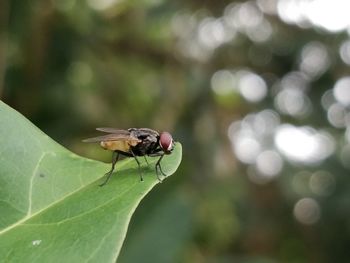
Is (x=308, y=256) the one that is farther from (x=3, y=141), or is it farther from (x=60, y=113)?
(x=3, y=141)

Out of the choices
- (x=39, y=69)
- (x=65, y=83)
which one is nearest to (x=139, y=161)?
(x=39, y=69)

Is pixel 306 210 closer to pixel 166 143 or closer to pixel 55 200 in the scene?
pixel 166 143

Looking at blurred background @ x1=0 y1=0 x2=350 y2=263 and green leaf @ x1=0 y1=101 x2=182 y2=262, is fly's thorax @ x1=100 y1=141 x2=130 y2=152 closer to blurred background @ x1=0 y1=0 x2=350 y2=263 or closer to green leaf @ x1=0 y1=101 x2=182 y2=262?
green leaf @ x1=0 y1=101 x2=182 y2=262

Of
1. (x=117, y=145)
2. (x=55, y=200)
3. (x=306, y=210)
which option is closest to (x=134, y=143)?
(x=117, y=145)

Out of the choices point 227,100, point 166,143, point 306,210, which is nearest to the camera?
point 166,143

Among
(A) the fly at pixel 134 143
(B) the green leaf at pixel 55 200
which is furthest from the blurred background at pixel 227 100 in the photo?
(B) the green leaf at pixel 55 200

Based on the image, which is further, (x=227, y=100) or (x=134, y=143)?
(x=227, y=100)

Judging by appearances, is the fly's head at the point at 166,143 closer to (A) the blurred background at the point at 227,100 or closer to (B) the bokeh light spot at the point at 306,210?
(A) the blurred background at the point at 227,100
